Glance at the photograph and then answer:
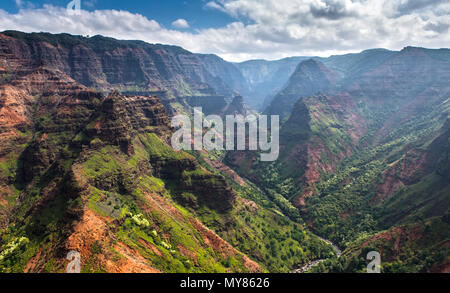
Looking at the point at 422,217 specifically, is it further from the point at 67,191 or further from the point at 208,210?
the point at 67,191

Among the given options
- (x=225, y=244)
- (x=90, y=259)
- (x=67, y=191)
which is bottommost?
(x=225, y=244)

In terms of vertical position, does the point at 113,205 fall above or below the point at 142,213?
above

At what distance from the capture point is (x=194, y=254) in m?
124

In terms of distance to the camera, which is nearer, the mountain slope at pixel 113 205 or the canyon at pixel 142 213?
the mountain slope at pixel 113 205

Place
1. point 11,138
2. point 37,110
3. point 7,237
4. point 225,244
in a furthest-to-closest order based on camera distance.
→ point 37,110, point 11,138, point 225,244, point 7,237

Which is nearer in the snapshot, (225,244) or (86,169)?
(86,169)

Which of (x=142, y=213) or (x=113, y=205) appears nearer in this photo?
(x=113, y=205)

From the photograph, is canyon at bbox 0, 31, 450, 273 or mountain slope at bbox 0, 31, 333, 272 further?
canyon at bbox 0, 31, 450, 273
